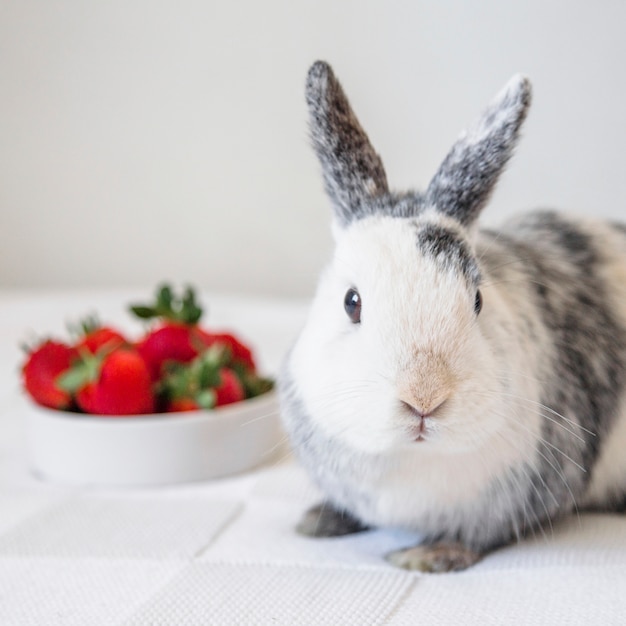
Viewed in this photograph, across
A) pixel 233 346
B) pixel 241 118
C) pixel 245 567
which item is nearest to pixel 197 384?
pixel 233 346

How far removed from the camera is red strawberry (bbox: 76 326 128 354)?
1448mm

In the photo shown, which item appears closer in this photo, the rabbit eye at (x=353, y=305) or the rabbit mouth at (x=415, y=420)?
the rabbit mouth at (x=415, y=420)

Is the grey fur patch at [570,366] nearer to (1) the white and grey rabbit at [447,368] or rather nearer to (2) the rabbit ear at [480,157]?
(1) the white and grey rabbit at [447,368]

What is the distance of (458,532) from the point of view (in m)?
1.08

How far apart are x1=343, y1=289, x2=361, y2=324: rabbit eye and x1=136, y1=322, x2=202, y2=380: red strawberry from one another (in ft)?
1.66

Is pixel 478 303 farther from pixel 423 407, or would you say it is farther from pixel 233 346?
pixel 233 346

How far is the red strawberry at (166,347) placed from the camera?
1.44m

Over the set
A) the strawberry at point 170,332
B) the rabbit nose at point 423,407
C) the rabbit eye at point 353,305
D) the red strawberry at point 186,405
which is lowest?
the red strawberry at point 186,405

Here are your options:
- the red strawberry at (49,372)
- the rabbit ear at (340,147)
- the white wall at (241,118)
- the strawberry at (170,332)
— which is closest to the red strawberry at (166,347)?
the strawberry at (170,332)

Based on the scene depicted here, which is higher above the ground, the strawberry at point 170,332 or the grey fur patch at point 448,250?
the grey fur patch at point 448,250

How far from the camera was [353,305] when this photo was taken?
1.01 metres

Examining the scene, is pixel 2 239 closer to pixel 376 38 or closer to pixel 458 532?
pixel 376 38

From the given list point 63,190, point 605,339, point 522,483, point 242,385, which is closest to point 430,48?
point 63,190

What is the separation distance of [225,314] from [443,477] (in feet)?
4.78
